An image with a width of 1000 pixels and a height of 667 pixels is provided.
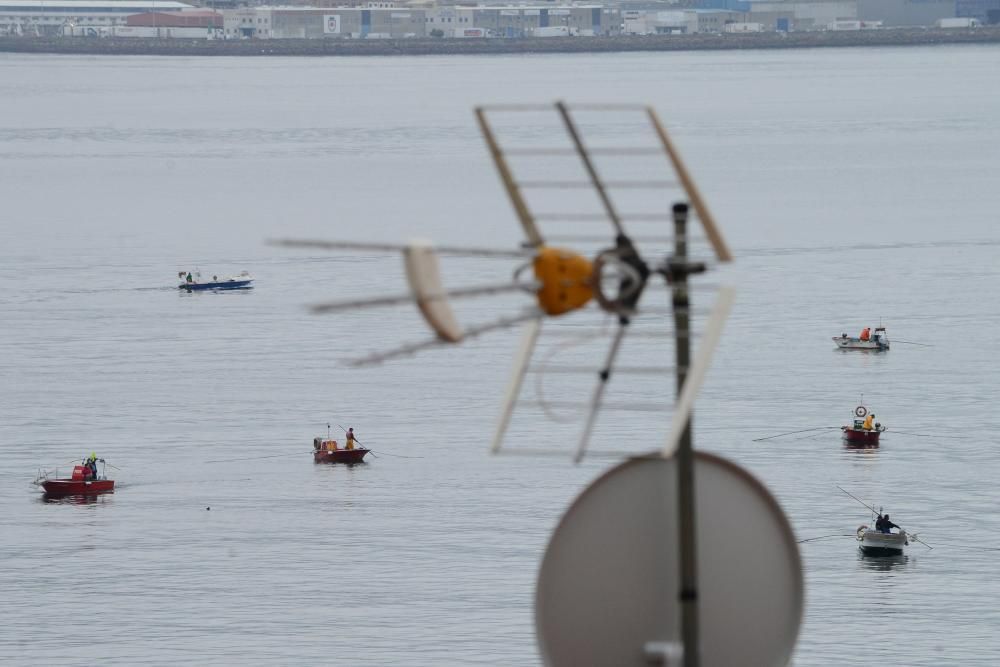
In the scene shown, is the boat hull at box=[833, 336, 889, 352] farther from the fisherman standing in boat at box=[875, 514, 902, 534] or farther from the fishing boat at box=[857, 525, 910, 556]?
the fisherman standing in boat at box=[875, 514, 902, 534]

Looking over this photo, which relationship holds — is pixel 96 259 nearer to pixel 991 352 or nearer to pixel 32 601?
pixel 991 352

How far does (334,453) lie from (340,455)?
39 cm

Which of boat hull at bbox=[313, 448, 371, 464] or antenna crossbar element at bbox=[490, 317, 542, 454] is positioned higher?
antenna crossbar element at bbox=[490, 317, 542, 454]

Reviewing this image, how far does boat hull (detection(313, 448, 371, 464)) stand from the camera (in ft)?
245

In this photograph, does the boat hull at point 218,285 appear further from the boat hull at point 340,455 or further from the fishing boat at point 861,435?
the fishing boat at point 861,435

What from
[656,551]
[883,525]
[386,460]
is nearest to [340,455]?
[386,460]

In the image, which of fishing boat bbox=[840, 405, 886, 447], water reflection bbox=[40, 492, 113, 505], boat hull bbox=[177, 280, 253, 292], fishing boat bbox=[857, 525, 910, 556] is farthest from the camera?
boat hull bbox=[177, 280, 253, 292]

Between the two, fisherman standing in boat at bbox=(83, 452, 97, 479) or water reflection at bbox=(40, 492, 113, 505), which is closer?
fisherman standing in boat at bbox=(83, 452, 97, 479)

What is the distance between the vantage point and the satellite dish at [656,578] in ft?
22.7

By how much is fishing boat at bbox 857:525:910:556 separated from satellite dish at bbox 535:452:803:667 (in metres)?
53.2

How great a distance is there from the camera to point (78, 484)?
68.2 metres

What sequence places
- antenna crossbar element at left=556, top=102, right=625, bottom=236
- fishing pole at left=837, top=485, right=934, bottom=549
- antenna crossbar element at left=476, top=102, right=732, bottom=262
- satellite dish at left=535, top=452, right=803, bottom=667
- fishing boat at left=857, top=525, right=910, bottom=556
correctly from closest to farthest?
antenna crossbar element at left=476, top=102, right=732, bottom=262 < antenna crossbar element at left=556, top=102, right=625, bottom=236 < satellite dish at left=535, top=452, right=803, bottom=667 < fishing boat at left=857, top=525, right=910, bottom=556 < fishing pole at left=837, top=485, right=934, bottom=549

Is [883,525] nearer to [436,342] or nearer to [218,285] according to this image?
[436,342]

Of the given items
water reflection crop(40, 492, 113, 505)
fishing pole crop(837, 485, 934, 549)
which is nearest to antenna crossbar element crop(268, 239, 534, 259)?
fishing pole crop(837, 485, 934, 549)
